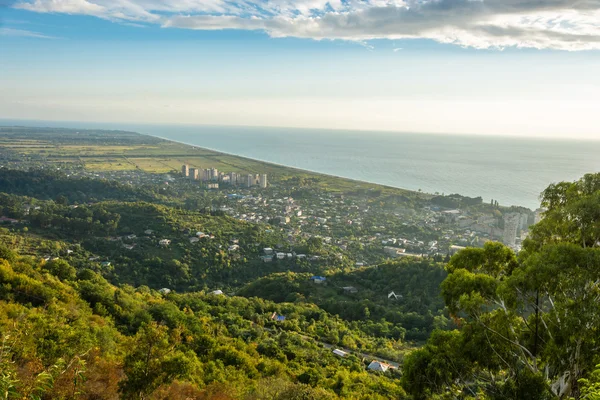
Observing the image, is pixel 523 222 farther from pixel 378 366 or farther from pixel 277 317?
pixel 378 366

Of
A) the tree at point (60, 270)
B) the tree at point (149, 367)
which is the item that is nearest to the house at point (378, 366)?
the tree at point (149, 367)

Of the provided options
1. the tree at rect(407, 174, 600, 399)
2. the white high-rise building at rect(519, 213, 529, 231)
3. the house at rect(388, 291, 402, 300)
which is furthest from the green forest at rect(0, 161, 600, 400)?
the white high-rise building at rect(519, 213, 529, 231)

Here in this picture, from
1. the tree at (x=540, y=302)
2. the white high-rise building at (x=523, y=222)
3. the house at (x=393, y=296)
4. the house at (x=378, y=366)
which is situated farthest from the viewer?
the white high-rise building at (x=523, y=222)

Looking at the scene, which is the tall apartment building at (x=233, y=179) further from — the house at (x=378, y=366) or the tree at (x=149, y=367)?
the tree at (x=149, y=367)

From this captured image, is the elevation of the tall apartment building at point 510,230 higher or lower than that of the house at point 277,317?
higher

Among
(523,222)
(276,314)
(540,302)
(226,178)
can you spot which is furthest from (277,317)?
(226,178)

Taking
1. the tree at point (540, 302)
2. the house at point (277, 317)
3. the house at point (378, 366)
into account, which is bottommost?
the house at point (277, 317)

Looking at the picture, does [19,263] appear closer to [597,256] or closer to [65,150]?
[597,256]

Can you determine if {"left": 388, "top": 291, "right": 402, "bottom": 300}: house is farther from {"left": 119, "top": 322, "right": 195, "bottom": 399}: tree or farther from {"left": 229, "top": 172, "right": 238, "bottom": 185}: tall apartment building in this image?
{"left": 229, "top": 172, "right": 238, "bottom": 185}: tall apartment building
